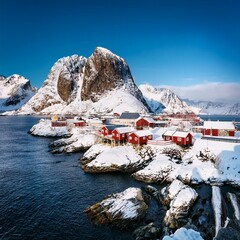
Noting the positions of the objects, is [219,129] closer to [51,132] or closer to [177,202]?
[177,202]

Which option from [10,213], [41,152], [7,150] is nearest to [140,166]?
[10,213]

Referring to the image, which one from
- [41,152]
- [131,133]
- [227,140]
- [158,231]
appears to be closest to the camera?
[158,231]

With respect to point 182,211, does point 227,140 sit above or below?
above

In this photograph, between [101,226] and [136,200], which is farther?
[136,200]

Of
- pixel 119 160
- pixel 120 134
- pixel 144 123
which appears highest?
pixel 144 123

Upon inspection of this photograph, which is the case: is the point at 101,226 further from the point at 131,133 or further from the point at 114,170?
the point at 131,133

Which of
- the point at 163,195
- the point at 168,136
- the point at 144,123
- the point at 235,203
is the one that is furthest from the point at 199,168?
the point at 144,123
